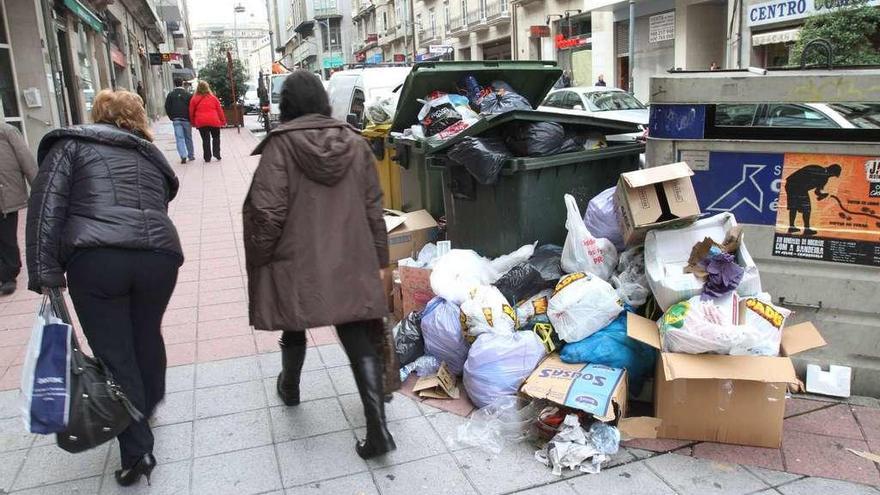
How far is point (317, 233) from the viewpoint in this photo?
8.75ft

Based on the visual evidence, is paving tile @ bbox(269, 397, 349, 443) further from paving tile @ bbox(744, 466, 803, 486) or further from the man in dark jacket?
the man in dark jacket

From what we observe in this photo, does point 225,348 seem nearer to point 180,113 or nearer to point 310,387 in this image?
point 310,387

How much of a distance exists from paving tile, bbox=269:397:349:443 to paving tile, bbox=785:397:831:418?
2.15m

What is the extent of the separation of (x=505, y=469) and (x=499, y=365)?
0.58 meters

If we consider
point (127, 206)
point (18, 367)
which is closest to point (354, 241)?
point (127, 206)

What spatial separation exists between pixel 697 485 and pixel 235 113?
Answer: 2272 centimetres

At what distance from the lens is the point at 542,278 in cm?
382

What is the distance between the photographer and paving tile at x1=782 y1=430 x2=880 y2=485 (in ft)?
8.97

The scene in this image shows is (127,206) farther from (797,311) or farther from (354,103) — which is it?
(354,103)

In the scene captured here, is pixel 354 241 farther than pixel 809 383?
No

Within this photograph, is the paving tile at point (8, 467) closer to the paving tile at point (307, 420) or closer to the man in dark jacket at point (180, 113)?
the paving tile at point (307, 420)

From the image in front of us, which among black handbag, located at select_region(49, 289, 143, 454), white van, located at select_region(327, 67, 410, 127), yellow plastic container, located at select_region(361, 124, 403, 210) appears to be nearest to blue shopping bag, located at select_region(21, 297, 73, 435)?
black handbag, located at select_region(49, 289, 143, 454)

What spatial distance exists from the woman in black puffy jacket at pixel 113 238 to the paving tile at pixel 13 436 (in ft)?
2.44

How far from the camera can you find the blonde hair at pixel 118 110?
8.99 ft
